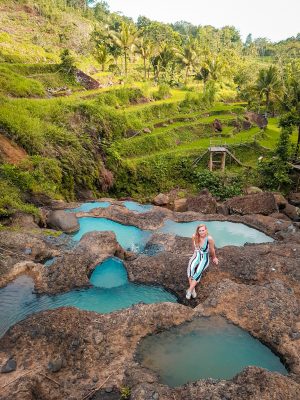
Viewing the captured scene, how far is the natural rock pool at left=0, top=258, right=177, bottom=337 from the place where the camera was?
10062 mm

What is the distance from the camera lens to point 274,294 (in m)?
9.93

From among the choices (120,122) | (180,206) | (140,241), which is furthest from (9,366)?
(120,122)

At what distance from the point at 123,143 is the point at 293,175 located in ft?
48.4

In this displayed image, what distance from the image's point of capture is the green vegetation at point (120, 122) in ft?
75.3

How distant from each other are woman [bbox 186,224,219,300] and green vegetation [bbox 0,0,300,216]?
968cm

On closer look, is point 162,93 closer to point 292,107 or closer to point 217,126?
point 217,126

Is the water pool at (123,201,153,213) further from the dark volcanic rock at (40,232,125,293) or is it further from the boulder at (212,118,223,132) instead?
the boulder at (212,118,223,132)

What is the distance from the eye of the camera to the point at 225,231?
18.4m

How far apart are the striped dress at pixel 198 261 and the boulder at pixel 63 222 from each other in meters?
8.54

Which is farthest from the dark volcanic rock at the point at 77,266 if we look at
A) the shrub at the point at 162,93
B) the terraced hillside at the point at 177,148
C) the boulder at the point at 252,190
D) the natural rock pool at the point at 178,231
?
the shrub at the point at 162,93

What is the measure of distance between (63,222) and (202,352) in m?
10.8

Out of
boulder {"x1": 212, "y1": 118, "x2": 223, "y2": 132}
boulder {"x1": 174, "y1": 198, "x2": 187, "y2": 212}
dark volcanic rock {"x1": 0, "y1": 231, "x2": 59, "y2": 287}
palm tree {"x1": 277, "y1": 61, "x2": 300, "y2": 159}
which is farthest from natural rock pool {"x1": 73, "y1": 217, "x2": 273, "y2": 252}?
boulder {"x1": 212, "y1": 118, "x2": 223, "y2": 132}

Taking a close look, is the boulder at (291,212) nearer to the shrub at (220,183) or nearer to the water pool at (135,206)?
the shrub at (220,183)

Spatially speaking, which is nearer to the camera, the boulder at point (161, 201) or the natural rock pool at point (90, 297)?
the natural rock pool at point (90, 297)
